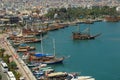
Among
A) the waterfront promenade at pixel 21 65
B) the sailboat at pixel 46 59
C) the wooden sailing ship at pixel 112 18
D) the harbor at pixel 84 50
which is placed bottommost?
the wooden sailing ship at pixel 112 18

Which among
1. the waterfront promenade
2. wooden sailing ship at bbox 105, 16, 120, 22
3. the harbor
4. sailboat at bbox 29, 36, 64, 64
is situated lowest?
wooden sailing ship at bbox 105, 16, 120, 22

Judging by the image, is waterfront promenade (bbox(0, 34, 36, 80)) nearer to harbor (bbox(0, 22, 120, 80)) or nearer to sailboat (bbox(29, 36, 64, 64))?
harbor (bbox(0, 22, 120, 80))

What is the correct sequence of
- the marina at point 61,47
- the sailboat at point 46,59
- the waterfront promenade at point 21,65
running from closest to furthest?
the waterfront promenade at point 21,65, the marina at point 61,47, the sailboat at point 46,59

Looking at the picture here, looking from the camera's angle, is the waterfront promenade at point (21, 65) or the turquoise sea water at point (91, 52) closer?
the waterfront promenade at point (21, 65)

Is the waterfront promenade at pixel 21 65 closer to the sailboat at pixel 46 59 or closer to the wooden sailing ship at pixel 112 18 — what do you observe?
the sailboat at pixel 46 59

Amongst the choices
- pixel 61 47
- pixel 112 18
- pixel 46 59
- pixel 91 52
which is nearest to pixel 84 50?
pixel 91 52

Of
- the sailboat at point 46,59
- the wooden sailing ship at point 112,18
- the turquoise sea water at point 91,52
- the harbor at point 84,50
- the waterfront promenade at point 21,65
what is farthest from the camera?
the wooden sailing ship at point 112,18

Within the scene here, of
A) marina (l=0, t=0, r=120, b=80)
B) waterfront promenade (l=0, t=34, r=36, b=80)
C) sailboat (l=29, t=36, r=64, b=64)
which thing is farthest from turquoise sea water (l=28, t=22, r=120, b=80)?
waterfront promenade (l=0, t=34, r=36, b=80)

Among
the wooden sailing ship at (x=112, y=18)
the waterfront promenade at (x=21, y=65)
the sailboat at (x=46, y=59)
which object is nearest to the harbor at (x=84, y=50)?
the sailboat at (x=46, y=59)
